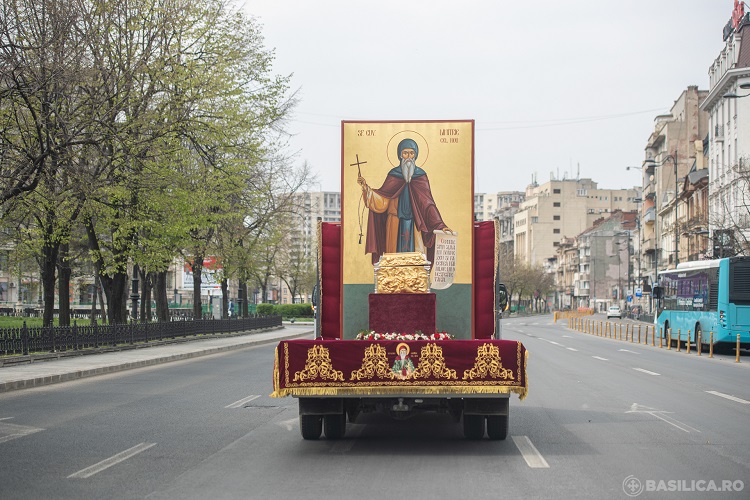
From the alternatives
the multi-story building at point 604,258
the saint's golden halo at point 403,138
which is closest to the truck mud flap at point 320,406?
the saint's golden halo at point 403,138

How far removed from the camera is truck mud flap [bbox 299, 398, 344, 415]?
35.7ft

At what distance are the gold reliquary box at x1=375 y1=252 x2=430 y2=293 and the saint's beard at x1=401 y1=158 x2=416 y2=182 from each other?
1.28m

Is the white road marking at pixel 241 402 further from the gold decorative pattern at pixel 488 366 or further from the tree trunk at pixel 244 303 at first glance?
the tree trunk at pixel 244 303

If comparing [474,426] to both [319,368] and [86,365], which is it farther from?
[86,365]

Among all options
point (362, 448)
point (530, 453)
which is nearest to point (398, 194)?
point (362, 448)

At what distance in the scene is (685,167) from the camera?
102 m

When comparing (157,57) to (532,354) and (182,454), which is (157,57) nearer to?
(532,354)

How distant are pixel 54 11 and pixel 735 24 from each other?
6100 centimetres

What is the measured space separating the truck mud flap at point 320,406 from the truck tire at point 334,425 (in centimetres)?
32

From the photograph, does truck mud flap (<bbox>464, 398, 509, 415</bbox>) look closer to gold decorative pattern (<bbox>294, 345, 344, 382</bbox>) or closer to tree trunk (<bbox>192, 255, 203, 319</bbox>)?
gold decorative pattern (<bbox>294, 345, 344, 382</bbox>)

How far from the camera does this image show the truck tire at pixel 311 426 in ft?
36.8

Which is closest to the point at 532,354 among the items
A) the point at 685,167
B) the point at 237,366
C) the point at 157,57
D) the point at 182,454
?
the point at 237,366

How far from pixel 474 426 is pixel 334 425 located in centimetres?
175

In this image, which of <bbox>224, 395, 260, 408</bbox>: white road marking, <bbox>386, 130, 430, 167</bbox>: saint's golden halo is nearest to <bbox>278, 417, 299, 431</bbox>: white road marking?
<bbox>224, 395, 260, 408</bbox>: white road marking
